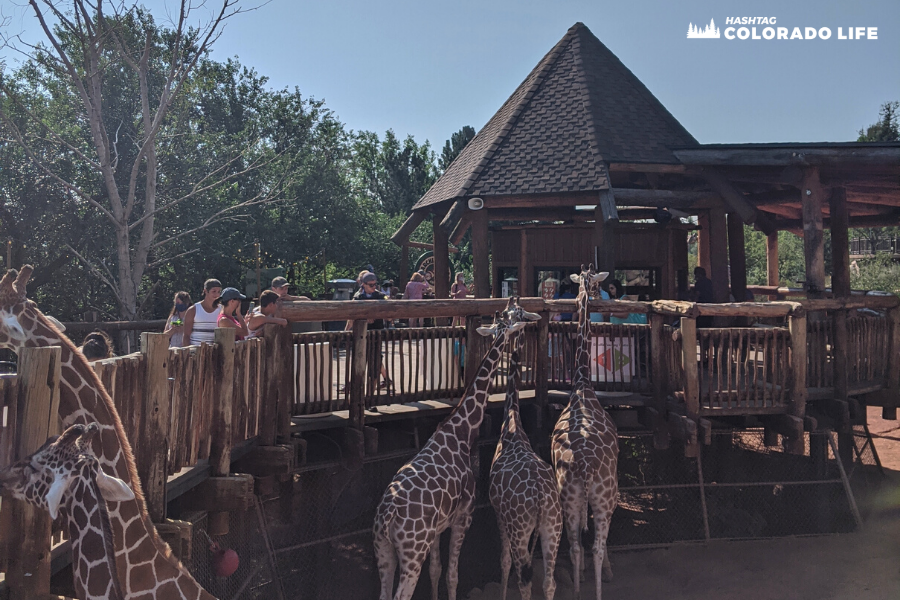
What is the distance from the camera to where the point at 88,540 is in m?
3.55

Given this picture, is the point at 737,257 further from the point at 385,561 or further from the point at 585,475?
the point at 385,561

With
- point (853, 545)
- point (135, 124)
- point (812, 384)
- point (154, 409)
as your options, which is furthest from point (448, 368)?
point (135, 124)

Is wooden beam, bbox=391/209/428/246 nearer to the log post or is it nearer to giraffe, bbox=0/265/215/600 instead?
the log post

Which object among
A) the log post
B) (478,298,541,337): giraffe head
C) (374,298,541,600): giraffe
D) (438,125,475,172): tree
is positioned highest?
(438,125,475,172): tree

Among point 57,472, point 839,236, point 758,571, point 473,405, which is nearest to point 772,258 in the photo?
point 839,236

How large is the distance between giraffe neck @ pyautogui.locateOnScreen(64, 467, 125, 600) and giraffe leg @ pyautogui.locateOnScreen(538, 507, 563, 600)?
475 cm

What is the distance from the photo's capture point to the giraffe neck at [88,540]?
3490 millimetres

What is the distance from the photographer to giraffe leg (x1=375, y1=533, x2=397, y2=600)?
6801 mm

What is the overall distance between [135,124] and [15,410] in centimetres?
2220

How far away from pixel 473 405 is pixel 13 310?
472 centimetres

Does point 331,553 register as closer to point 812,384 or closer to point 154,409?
point 154,409

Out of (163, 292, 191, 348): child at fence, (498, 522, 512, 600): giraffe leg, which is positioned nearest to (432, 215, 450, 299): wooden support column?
(163, 292, 191, 348): child at fence

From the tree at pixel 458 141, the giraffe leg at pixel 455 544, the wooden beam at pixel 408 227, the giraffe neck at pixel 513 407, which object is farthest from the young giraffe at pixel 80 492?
the tree at pixel 458 141

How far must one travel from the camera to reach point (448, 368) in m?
8.73
